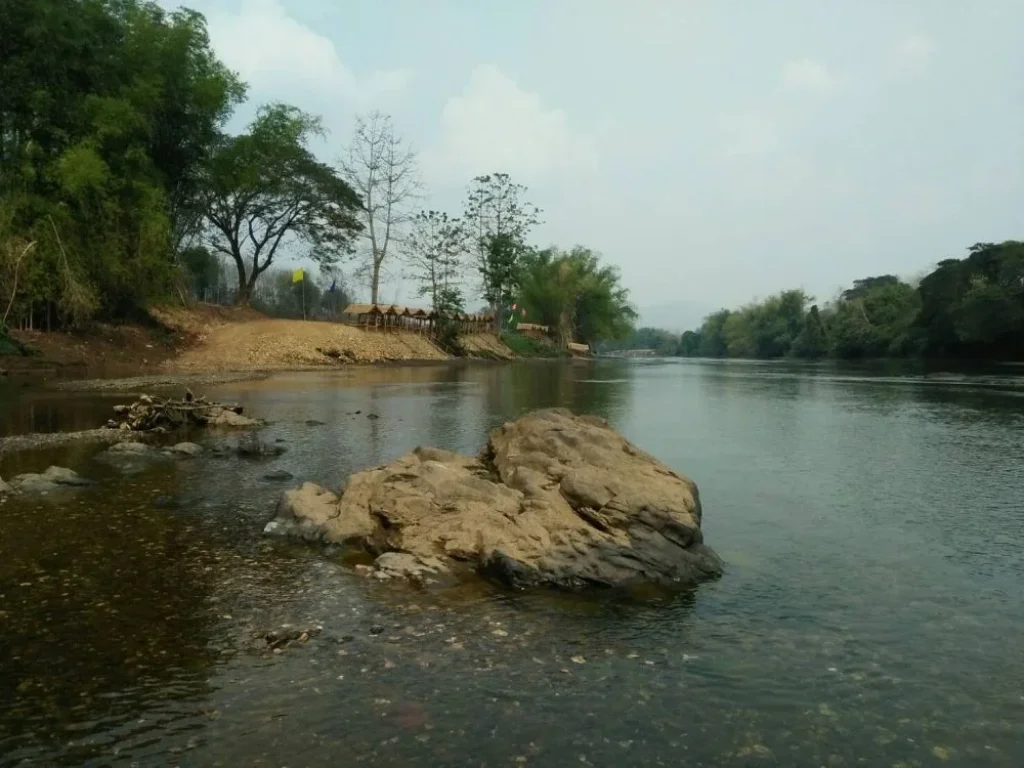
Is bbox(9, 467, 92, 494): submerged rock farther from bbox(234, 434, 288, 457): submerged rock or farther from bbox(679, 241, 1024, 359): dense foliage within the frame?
bbox(679, 241, 1024, 359): dense foliage

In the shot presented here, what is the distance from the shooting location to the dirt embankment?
107 feet

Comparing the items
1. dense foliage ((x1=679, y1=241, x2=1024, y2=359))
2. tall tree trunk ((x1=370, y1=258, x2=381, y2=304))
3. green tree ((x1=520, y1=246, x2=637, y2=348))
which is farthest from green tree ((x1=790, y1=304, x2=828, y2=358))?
tall tree trunk ((x1=370, y1=258, x2=381, y2=304))

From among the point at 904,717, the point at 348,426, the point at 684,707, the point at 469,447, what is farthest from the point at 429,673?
the point at 348,426

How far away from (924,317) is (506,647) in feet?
273

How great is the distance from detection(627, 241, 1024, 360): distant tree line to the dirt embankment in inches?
1864

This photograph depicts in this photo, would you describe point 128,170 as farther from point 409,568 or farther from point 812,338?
Answer: point 812,338

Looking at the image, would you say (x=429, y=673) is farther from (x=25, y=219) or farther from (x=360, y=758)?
(x=25, y=219)

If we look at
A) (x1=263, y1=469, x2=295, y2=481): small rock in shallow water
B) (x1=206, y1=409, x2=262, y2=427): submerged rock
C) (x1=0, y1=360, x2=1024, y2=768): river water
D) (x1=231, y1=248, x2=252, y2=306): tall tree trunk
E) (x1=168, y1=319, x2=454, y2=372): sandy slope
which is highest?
(x1=231, y1=248, x2=252, y2=306): tall tree trunk

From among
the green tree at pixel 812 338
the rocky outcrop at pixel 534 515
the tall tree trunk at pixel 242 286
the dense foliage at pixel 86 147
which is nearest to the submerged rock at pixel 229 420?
the rocky outcrop at pixel 534 515

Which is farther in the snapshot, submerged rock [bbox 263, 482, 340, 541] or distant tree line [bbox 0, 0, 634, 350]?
distant tree line [bbox 0, 0, 634, 350]

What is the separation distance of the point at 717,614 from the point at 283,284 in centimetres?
8404

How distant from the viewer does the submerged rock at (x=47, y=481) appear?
10266mm

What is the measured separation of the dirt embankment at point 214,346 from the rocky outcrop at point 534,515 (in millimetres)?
25933

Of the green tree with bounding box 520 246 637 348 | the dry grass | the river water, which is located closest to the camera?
the river water
